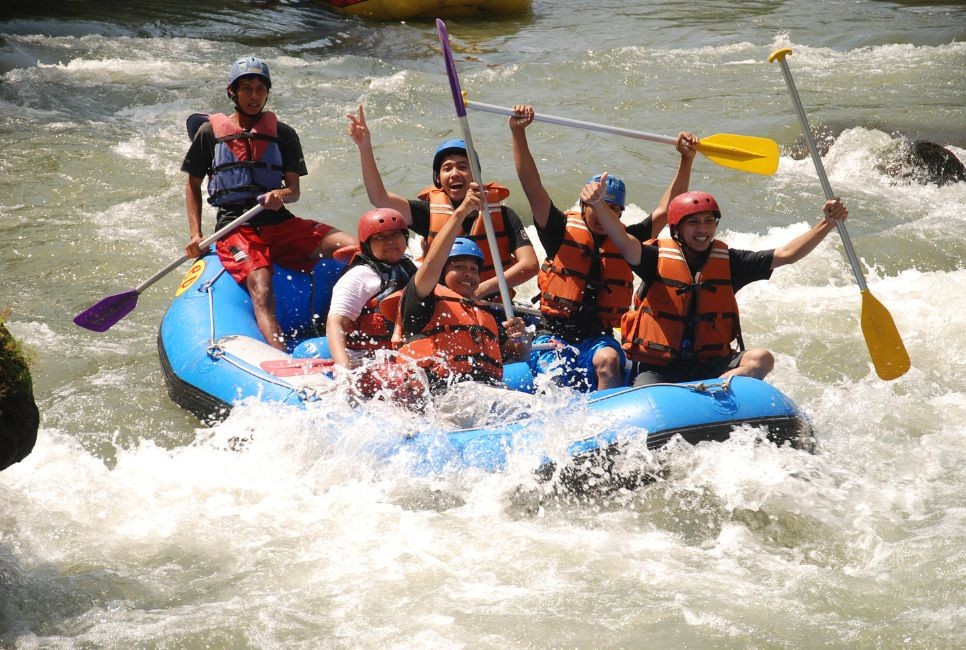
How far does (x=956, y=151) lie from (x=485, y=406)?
25.2 feet

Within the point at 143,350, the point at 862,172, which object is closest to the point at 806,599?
the point at 143,350

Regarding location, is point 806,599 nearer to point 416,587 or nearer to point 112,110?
point 416,587

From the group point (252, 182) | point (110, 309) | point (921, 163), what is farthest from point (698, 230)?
point (921, 163)

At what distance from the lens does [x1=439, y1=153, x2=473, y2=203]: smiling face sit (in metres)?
5.72

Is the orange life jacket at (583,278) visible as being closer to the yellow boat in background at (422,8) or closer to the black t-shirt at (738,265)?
the black t-shirt at (738,265)

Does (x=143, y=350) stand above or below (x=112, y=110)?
below

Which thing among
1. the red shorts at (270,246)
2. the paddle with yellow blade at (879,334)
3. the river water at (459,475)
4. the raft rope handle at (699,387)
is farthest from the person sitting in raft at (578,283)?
the red shorts at (270,246)

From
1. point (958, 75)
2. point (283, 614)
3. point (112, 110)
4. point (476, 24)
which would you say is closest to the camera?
point (283, 614)

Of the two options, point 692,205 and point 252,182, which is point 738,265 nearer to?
point 692,205

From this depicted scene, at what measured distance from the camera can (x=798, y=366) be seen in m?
6.79

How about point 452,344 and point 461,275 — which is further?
point 461,275

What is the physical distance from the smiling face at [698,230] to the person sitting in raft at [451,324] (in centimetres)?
96

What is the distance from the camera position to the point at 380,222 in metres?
5.12

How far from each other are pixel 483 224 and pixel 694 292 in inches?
46.9
